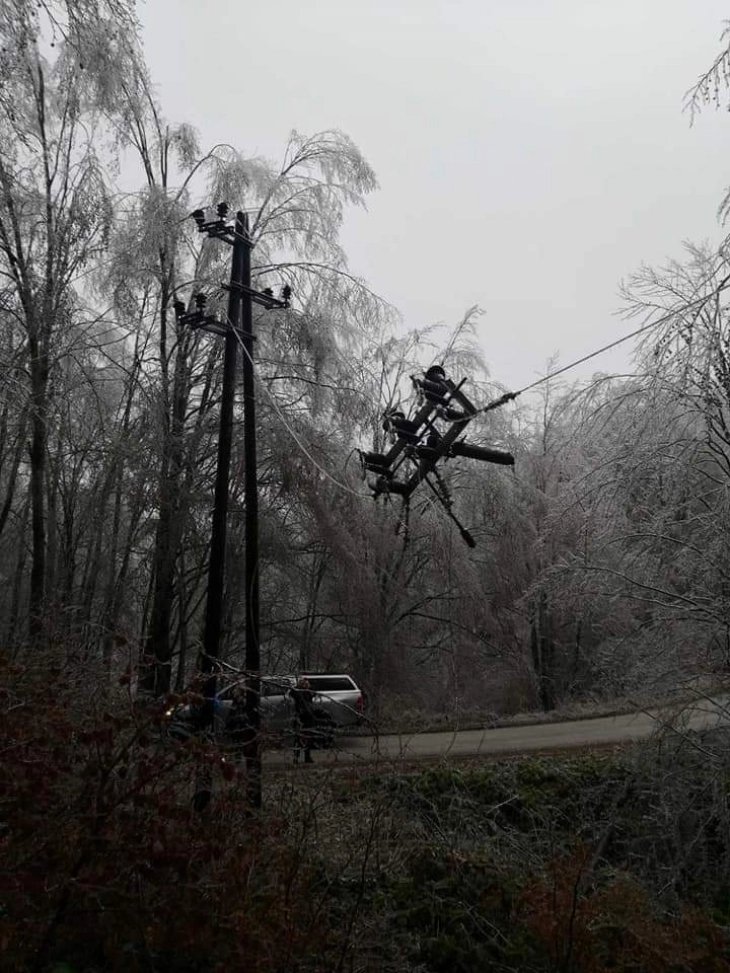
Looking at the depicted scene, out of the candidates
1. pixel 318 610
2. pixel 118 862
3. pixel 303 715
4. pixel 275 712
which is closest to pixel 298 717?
pixel 303 715

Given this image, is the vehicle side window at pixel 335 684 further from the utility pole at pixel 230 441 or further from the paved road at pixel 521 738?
the utility pole at pixel 230 441

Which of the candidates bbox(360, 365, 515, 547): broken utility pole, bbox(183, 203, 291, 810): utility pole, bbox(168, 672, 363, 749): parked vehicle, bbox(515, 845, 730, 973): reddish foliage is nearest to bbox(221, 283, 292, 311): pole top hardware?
bbox(183, 203, 291, 810): utility pole

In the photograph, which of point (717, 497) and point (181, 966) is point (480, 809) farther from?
point (181, 966)

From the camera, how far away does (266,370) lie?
17031 mm

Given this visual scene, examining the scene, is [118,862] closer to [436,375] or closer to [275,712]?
[275,712]

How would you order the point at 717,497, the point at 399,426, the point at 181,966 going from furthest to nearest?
the point at 717,497 → the point at 399,426 → the point at 181,966

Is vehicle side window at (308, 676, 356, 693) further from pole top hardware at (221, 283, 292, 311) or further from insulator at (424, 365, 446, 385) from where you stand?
insulator at (424, 365, 446, 385)

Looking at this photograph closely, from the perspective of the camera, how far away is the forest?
17.8 ft

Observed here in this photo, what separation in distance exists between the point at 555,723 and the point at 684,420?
9.59 meters

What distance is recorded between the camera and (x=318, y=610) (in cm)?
2005

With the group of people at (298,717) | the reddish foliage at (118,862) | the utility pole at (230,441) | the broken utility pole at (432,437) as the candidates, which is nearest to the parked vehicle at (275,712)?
the group of people at (298,717)

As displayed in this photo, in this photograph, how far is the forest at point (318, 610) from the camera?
5.44m

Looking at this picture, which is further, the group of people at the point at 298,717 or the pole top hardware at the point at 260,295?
the pole top hardware at the point at 260,295

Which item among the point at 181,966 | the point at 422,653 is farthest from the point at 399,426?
the point at 422,653
